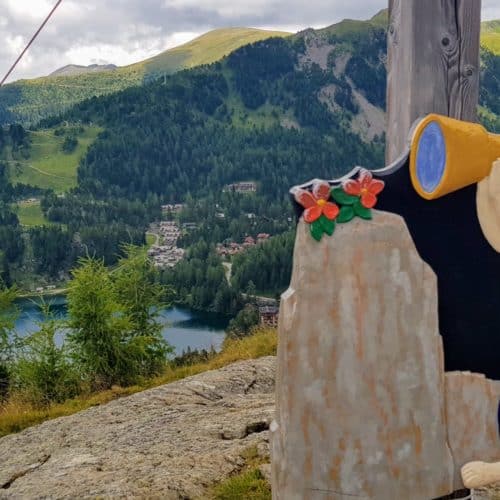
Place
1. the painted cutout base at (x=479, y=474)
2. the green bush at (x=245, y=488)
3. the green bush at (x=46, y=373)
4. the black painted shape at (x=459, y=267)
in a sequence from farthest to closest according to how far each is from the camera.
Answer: the green bush at (x=46, y=373)
the green bush at (x=245, y=488)
the painted cutout base at (x=479, y=474)
the black painted shape at (x=459, y=267)

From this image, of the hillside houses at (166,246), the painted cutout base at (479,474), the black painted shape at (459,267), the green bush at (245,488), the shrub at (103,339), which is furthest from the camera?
the hillside houses at (166,246)

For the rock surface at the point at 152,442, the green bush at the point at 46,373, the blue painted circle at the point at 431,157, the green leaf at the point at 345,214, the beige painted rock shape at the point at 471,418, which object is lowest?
the green bush at the point at 46,373

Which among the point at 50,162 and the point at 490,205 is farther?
the point at 50,162

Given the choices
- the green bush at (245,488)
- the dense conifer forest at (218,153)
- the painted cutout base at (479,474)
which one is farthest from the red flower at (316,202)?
the dense conifer forest at (218,153)

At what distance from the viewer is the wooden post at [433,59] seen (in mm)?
3484

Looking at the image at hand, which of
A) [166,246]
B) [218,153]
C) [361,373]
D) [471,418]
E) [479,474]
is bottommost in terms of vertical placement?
[166,246]

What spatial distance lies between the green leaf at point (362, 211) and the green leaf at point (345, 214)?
3cm

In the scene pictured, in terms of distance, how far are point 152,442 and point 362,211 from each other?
405 cm

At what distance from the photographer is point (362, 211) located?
3.25m

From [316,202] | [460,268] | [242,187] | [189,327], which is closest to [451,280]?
[460,268]

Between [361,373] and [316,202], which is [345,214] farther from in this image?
[361,373]

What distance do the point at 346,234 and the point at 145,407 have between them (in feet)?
17.3

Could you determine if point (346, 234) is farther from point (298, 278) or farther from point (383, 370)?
point (383, 370)

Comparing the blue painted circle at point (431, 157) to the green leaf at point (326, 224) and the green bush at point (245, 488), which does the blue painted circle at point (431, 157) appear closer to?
the green leaf at point (326, 224)
